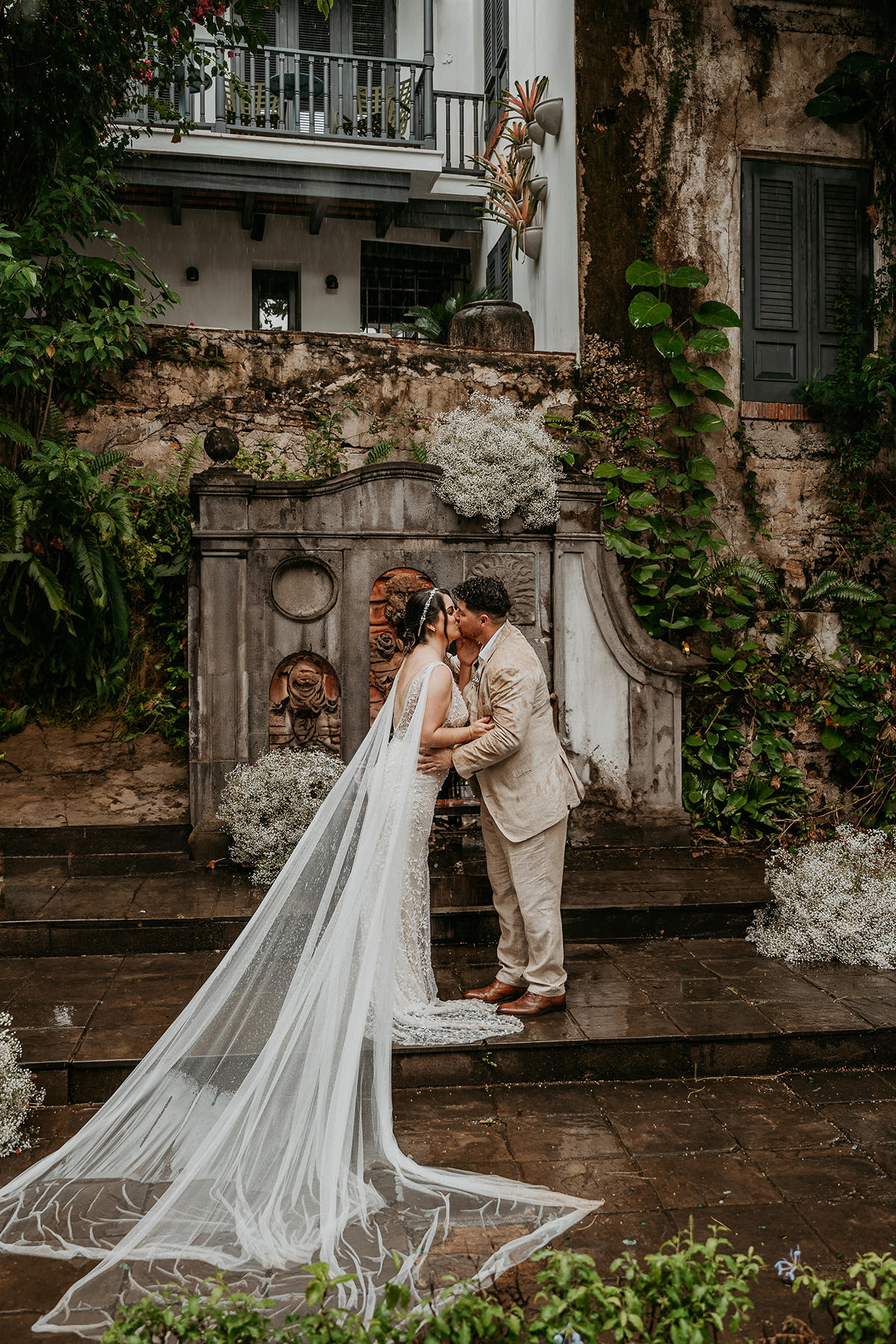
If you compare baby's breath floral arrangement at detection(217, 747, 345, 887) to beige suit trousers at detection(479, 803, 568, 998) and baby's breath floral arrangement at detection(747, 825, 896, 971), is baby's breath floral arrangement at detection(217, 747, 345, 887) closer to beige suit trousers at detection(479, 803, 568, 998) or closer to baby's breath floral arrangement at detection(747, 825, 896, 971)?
beige suit trousers at detection(479, 803, 568, 998)

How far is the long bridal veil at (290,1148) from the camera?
2.84 m

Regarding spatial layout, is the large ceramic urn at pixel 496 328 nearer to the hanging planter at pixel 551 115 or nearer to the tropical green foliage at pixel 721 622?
the tropical green foliage at pixel 721 622

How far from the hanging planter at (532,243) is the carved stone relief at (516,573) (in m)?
3.84

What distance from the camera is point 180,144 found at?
11938 mm

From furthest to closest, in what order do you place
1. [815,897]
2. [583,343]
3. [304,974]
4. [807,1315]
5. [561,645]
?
[583,343], [561,645], [815,897], [304,974], [807,1315]

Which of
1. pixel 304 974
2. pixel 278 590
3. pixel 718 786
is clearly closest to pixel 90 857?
pixel 278 590

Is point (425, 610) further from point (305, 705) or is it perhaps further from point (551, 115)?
point (551, 115)

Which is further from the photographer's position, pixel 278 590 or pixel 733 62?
pixel 733 62

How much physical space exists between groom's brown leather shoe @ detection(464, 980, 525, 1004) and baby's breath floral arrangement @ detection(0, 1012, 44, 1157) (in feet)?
6.16

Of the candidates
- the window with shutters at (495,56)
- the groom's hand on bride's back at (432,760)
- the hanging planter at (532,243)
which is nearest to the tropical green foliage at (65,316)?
the hanging planter at (532,243)

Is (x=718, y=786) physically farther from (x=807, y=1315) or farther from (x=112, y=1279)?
(x=112, y=1279)

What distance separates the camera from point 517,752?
4523 millimetres

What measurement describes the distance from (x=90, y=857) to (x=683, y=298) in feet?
20.8

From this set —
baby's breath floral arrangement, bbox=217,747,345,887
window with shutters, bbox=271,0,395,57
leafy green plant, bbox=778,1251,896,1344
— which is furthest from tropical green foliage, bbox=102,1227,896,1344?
window with shutters, bbox=271,0,395,57
